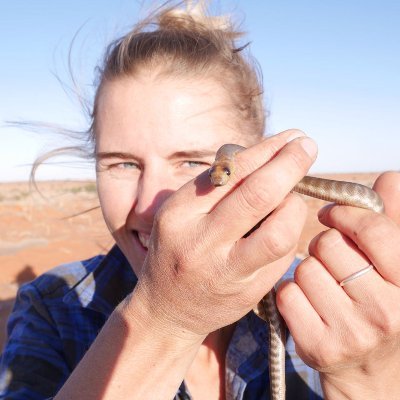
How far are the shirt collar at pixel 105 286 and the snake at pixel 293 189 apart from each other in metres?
1.26

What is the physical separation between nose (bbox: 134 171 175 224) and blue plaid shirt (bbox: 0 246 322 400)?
→ 1.03 m

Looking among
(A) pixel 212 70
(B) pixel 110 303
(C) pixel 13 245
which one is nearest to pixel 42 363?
(B) pixel 110 303

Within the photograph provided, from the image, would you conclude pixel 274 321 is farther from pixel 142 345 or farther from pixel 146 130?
pixel 146 130

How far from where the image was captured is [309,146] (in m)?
2.06

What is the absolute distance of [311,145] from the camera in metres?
2.07

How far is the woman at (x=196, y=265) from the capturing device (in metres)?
1.95

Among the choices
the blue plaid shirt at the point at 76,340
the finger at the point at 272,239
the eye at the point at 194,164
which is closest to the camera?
the finger at the point at 272,239

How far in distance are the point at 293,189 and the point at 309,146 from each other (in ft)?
3.61

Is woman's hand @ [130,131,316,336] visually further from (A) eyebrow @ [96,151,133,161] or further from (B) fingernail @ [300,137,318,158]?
(A) eyebrow @ [96,151,133,161]

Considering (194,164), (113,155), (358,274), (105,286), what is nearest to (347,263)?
(358,274)

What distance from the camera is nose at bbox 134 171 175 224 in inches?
120

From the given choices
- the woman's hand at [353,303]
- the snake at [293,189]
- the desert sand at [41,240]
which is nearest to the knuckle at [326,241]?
the woman's hand at [353,303]

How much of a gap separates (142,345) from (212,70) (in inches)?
81.9

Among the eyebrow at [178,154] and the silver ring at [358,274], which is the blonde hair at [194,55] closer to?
the eyebrow at [178,154]
